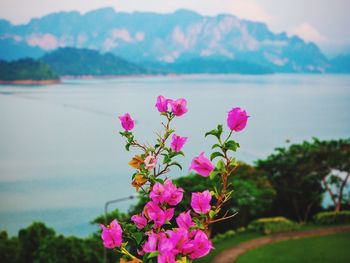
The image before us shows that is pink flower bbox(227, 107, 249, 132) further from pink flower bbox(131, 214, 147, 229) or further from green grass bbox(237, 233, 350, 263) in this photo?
green grass bbox(237, 233, 350, 263)

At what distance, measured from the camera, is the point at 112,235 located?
1154 mm

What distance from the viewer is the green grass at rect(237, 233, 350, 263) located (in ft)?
22.6

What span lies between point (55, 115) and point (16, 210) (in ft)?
65.9

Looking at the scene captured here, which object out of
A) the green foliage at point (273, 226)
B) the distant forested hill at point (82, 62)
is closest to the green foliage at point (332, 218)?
the green foliage at point (273, 226)

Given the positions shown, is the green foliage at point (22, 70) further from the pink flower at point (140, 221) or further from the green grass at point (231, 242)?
the pink flower at point (140, 221)

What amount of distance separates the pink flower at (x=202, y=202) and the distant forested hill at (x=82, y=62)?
268 feet

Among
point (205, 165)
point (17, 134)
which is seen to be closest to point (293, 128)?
point (17, 134)

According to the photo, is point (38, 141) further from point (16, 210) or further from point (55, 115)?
point (16, 210)

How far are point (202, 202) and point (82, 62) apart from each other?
85.5m

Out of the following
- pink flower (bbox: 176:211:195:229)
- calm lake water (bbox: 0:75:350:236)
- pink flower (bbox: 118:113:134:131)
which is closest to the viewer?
pink flower (bbox: 176:211:195:229)

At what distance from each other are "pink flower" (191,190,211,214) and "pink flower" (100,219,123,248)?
19 cm

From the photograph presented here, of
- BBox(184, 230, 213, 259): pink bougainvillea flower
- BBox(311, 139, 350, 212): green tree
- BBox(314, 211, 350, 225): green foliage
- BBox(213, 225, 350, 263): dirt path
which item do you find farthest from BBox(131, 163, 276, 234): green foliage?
BBox(184, 230, 213, 259): pink bougainvillea flower

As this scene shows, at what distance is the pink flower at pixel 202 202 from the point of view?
3.66 ft

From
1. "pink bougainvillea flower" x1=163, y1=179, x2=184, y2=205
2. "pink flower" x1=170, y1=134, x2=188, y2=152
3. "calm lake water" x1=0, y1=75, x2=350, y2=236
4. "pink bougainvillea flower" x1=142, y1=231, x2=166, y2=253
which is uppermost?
"calm lake water" x1=0, y1=75, x2=350, y2=236
